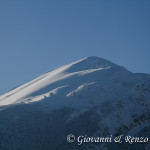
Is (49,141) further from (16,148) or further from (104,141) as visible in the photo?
(104,141)

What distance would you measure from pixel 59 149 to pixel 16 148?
36.0 meters

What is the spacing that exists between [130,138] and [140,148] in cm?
1950

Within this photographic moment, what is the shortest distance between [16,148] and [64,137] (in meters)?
39.4

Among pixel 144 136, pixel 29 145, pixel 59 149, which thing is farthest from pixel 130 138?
pixel 29 145

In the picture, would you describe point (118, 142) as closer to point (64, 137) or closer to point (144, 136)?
point (144, 136)

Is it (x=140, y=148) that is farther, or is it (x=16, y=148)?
(x=16, y=148)

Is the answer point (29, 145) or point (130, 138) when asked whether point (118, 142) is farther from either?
point (29, 145)

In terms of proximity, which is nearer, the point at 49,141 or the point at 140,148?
the point at 140,148

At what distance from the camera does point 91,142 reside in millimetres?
190250

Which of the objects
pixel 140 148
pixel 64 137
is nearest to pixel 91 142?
pixel 64 137

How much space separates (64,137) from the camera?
19950cm

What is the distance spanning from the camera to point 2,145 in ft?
647

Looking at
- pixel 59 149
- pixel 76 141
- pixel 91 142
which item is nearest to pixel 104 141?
pixel 91 142

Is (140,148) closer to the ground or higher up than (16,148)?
closer to the ground
